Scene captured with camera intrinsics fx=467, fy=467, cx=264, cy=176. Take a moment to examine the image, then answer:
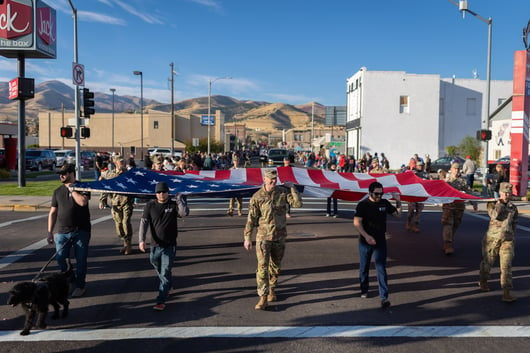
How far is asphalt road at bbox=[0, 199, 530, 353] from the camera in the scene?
5.59m

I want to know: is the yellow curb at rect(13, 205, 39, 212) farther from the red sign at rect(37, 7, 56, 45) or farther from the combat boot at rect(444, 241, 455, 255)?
the combat boot at rect(444, 241, 455, 255)

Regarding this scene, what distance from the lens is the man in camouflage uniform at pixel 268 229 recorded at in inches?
262

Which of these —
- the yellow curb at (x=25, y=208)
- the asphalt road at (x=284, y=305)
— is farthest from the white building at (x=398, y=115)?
the asphalt road at (x=284, y=305)

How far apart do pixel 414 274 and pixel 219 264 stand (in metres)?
3.78

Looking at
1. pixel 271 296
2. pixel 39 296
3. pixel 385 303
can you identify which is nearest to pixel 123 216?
pixel 39 296

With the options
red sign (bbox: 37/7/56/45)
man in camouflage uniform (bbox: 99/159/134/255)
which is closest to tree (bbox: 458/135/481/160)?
red sign (bbox: 37/7/56/45)

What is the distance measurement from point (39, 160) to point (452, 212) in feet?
121

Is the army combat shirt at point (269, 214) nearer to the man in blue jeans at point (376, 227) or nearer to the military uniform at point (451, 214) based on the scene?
the man in blue jeans at point (376, 227)

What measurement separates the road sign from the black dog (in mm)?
15966

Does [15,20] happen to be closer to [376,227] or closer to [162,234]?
[162,234]

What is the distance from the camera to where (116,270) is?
8.80 m

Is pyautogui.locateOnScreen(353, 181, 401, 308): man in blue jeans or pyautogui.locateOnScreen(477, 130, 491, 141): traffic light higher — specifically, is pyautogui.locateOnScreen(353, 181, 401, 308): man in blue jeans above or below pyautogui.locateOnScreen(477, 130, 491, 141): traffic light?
below

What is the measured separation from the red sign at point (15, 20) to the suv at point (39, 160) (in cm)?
1750

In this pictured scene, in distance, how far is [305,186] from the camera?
31.4 feet
